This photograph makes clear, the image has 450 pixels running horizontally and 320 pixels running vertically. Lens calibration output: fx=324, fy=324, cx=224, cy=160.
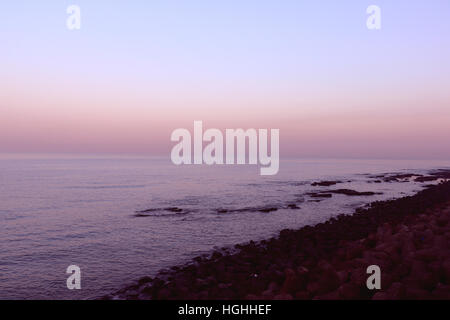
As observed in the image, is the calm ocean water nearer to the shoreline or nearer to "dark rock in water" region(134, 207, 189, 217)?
"dark rock in water" region(134, 207, 189, 217)

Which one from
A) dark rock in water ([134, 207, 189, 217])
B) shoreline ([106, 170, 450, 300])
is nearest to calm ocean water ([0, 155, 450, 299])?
dark rock in water ([134, 207, 189, 217])

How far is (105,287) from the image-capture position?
10773 mm

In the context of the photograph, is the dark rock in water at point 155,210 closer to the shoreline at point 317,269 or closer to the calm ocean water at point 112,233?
the calm ocean water at point 112,233

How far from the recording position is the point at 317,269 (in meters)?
8.07

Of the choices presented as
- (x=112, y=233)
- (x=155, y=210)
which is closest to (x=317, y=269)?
(x=112, y=233)

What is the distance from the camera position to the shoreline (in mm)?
6309

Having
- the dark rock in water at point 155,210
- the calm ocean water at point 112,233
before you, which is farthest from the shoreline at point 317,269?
the dark rock in water at point 155,210

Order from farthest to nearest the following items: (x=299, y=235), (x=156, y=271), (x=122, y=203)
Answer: (x=122, y=203)
(x=299, y=235)
(x=156, y=271)

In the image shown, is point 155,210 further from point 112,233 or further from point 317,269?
point 317,269

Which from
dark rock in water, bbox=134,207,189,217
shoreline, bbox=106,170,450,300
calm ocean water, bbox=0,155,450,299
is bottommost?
dark rock in water, bbox=134,207,189,217
